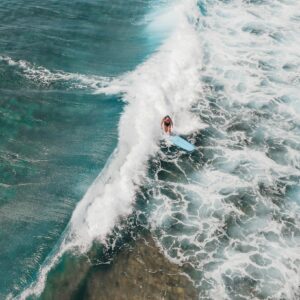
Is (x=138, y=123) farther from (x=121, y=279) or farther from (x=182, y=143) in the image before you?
(x=121, y=279)

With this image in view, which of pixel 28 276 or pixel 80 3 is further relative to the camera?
pixel 80 3

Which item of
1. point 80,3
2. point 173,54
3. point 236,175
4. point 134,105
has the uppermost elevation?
point 80,3

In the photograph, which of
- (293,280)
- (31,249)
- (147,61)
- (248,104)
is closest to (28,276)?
(31,249)

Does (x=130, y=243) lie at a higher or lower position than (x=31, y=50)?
lower

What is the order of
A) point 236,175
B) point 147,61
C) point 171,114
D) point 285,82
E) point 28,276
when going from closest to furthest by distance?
1. point 28,276
2. point 236,175
3. point 171,114
4. point 285,82
5. point 147,61

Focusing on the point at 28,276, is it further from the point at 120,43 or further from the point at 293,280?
the point at 120,43
